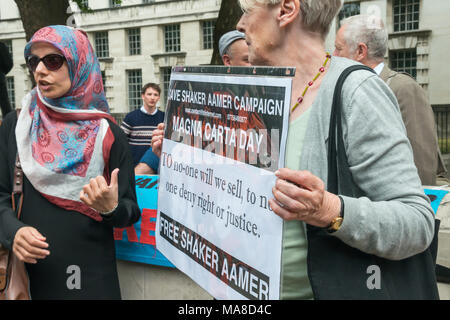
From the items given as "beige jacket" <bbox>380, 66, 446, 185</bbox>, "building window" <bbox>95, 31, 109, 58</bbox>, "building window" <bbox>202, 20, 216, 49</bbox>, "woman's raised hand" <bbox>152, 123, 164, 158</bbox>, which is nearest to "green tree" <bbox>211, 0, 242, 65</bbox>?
"beige jacket" <bbox>380, 66, 446, 185</bbox>

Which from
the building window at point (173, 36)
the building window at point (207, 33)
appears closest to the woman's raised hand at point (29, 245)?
the building window at point (207, 33)

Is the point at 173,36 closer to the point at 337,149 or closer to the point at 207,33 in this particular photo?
the point at 207,33

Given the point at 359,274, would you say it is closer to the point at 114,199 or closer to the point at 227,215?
the point at 227,215

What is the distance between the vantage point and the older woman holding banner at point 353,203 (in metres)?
1.32

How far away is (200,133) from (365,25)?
2299 mm

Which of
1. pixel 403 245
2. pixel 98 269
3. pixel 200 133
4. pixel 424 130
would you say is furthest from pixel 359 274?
pixel 424 130

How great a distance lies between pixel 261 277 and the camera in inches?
57.7

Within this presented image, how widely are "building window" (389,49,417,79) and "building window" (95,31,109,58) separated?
69.7 feet

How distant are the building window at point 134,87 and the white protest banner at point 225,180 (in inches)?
1356

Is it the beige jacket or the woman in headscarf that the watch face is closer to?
the woman in headscarf

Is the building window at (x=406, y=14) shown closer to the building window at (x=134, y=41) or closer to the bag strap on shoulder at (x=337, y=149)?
the building window at (x=134, y=41)

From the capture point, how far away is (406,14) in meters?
26.2

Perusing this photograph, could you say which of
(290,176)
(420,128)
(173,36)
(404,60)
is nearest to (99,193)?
(290,176)

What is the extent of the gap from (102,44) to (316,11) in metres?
38.0
